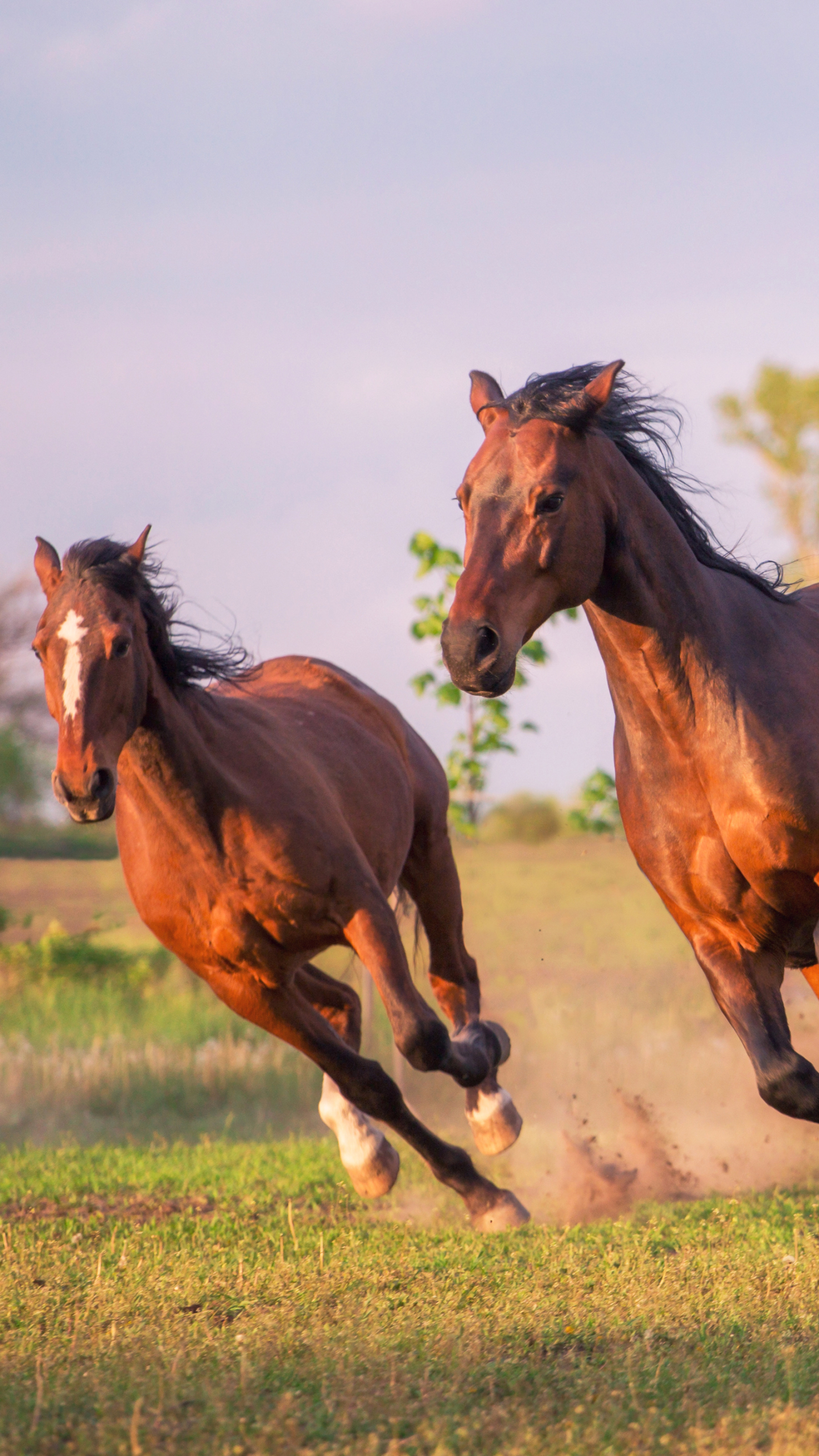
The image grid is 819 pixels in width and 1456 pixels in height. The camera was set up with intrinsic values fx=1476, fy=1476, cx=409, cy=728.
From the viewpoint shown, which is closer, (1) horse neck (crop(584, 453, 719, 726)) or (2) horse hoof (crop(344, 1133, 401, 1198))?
(1) horse neck (crop(584, 453, 719, 726))

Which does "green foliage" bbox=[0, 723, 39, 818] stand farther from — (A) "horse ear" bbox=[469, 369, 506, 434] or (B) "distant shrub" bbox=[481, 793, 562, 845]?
(A) "horse ear" bbox=[469, 369, 506, 434]

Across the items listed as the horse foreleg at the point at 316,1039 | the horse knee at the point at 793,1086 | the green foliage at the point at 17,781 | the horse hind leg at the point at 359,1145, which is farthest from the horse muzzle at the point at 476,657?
the green foliage at the point at 17,781

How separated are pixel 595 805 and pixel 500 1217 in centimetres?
601

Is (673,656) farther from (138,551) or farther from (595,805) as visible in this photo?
(595,805)

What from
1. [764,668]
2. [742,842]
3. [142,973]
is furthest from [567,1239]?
[142,973]

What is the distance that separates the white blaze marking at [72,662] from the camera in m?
5.35

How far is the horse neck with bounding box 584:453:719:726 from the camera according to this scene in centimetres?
494

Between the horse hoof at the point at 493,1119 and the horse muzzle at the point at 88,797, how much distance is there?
9.66 feet

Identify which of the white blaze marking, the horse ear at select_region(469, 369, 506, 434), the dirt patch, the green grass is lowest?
the dirt patch

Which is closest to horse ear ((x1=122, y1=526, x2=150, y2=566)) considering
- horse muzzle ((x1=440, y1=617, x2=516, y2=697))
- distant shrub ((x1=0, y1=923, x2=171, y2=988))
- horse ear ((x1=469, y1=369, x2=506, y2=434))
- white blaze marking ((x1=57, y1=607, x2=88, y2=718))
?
white blaze marking ((x1=57, y1=607, x2=88, y2=718))

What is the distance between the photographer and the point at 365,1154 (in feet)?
22.7

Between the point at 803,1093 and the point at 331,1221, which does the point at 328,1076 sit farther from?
the point at 803,1093

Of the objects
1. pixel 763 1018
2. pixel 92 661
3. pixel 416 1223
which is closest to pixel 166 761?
pixel 92 661

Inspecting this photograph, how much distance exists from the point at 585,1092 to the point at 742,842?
A: 5654 millimetres
